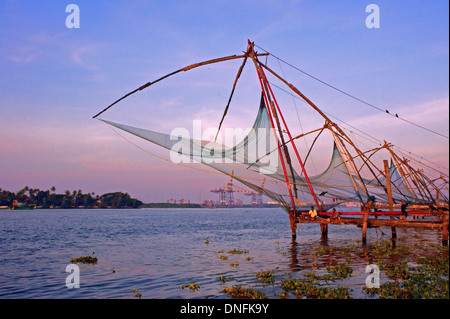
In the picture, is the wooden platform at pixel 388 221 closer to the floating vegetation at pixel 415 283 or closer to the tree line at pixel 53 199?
the floating vegetation at pixel 415 283

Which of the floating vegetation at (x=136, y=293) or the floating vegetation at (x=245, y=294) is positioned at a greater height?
the floating vegetation at (x=245, y=294)

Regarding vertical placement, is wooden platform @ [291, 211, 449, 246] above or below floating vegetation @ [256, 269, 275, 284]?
above

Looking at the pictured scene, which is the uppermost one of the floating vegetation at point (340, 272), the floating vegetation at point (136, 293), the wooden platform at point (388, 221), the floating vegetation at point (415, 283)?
the wooden platform at point (388, 221)

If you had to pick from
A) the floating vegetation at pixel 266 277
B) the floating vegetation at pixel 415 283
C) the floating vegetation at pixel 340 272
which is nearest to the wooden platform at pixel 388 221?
the floating vegetation at pixel 415 283

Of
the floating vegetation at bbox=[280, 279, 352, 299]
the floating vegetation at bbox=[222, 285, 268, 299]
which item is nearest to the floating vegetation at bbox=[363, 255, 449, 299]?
the floating vegetation at bbox=[280, 279, 352, 299]

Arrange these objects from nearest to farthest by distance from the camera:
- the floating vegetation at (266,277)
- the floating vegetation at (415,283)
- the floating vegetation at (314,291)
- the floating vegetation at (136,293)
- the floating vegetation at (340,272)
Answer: the floating vegetation at (415,283) < the floating vegetation at (314,291) < the floating vegetation at (136,293) < the floating vegetation at (266,277) < the floating vegetation at (340,272)

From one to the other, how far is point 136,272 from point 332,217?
420 inches

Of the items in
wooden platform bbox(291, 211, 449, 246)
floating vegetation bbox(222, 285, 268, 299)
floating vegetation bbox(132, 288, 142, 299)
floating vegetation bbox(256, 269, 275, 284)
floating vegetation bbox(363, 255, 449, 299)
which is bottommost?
floating vegetation bbox(132, 288, 142, 299)

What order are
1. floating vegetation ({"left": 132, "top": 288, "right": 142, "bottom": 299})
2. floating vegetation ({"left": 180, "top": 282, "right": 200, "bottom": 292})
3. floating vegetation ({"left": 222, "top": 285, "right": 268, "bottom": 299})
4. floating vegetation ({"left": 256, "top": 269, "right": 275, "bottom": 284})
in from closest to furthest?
floating vegetation ({"left": 222, "top": 285, "right": 268, "bottom": 299}) → floating vegetation ({"left": 132, "top": 288, "right": 142, "bottom": 299}) → floating vegetation ({"left": 180, "top": 282, "right": 200, "bottom": 292}) → floating vegetation ({"left": 256, "top": 269, "right": 275, "bottom": 284})

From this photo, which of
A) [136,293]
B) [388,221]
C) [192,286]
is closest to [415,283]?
[192,286]

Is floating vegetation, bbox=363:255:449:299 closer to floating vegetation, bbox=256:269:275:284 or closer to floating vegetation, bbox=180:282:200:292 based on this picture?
floating vegetation, bbox=256:269:275:284

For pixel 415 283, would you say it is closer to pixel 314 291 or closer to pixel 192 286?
pixel 314 291
